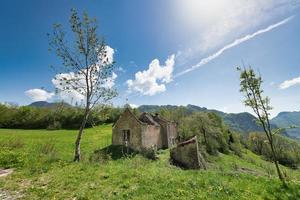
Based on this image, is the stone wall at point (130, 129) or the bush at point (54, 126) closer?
the stone wall at point (130, 129)

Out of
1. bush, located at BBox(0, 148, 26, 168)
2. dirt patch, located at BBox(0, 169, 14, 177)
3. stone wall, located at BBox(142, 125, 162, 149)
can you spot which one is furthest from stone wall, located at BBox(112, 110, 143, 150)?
dirt patch, located at BBox(0, 169, 14, 177)

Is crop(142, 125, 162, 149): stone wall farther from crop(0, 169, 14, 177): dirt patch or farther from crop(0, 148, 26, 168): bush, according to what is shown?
crop(0, 169, 14, 177): dirt patch

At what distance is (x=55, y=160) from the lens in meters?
15.9

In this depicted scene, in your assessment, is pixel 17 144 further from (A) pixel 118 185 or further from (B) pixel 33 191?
(A) pixel 118 185

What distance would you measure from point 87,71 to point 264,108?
46.7 feet

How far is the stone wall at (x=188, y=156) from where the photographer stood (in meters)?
28.8

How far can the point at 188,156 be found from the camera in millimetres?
29359

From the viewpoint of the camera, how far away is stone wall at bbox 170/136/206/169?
2881cm

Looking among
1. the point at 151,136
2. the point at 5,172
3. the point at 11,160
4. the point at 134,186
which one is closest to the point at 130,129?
the point at 151,136

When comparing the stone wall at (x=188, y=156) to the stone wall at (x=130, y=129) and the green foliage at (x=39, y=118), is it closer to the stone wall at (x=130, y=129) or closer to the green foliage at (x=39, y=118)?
the stone wall at (x=130, y=129)

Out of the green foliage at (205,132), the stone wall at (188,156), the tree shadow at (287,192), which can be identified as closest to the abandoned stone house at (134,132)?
the stone wall at (188,156)

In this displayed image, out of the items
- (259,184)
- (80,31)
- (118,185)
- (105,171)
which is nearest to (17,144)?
(80,31)

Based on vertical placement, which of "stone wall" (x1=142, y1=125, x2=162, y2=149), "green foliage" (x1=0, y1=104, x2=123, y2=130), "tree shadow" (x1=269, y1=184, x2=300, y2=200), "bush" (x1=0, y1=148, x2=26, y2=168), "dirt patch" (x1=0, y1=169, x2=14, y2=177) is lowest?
"tree shadow" (x1=269, y1=184, x2=300, y2=200)

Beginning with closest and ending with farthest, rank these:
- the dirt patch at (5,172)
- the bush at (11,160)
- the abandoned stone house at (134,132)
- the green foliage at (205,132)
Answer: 1. the dirt patch at (5,172)
2. the bush at (11,160)
3. the abandoned stone house at (134,132)
4. the green foliage at (205,132)
